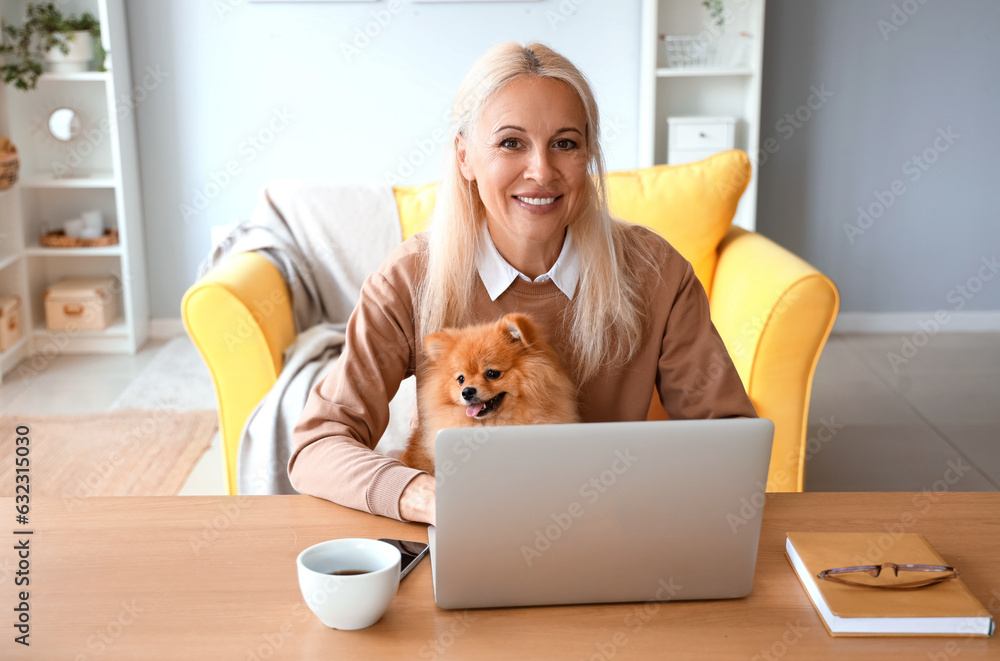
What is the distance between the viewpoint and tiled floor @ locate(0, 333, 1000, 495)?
2.74 metres

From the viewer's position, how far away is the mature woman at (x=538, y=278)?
1334 millimetres

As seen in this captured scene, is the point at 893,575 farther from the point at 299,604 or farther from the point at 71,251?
the point at 71,251

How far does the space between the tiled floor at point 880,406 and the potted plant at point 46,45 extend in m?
Result: 1.28

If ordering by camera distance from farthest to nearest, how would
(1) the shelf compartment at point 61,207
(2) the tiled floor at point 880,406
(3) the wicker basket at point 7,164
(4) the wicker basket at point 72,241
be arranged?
(1) the shelf compartment at point 61,207, (4) the wicker basket at point 72,241, (3) the wicker basket at point 7,164, (2) the tiled floor at point 880,406

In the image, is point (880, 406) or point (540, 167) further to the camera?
point (880, 406)

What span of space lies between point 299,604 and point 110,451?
231cm

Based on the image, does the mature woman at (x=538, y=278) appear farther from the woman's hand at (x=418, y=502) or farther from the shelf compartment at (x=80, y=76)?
the shelf compartment at (x=80, y=76)

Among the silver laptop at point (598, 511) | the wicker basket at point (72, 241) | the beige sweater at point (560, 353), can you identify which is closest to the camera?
the silver laptop at point (598, 511)

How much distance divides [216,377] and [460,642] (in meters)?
1.52

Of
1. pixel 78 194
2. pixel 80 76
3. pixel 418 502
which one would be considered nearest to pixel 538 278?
pixel 418 502

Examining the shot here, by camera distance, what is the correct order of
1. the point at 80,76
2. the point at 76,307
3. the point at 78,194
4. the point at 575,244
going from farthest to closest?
the point at 78,194 → the point at 76,307 → the point at 80,76 → the point at 575,244

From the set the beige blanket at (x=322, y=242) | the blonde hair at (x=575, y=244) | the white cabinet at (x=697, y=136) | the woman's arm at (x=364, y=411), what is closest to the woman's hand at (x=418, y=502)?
the woman's arm at (x=364, y=411)

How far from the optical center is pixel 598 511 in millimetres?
824

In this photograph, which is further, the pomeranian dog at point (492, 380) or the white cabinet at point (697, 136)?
the white cabinet at point (697, 136)
